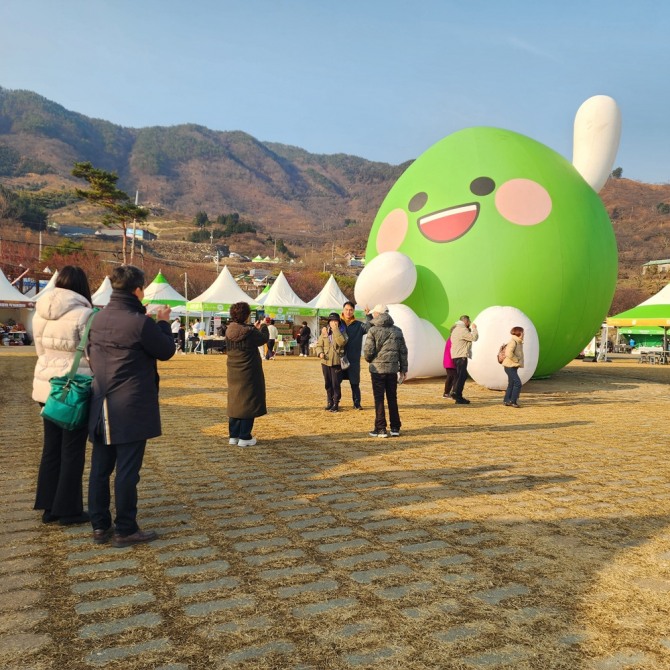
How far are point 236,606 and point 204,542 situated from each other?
0.85 m

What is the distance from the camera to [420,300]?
35.6 ft

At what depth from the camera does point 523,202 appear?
34.6ft

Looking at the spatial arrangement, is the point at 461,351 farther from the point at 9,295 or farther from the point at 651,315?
the point at 9,295

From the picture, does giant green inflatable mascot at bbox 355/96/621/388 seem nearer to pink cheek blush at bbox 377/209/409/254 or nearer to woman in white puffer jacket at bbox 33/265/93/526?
pink cheek blush at bbox 377/209/409/254

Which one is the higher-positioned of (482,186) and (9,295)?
(482,186)

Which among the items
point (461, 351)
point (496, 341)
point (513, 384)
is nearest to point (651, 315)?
point (496, 341)

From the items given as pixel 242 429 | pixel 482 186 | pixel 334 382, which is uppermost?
pixel 482 186

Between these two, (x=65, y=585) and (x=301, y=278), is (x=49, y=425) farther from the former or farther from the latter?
(x=301, y=278)

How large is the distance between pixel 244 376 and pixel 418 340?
4.96 meters

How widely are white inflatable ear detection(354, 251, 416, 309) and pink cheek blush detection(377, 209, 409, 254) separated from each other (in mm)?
1024

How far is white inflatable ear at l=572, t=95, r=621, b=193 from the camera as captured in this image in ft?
37.6

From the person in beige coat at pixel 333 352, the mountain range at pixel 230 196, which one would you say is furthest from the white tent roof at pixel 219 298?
the mountain range at pixel 230 196

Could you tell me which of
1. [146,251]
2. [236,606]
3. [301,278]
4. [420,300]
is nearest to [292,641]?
[236,606]

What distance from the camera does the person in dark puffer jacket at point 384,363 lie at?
6.73 meters
